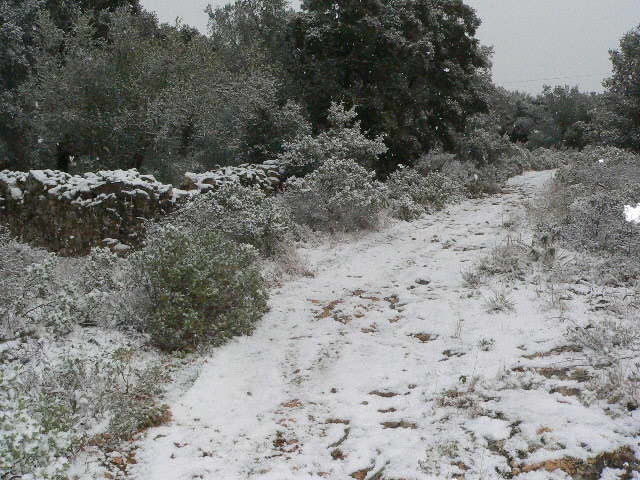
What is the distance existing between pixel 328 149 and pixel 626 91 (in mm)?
16059

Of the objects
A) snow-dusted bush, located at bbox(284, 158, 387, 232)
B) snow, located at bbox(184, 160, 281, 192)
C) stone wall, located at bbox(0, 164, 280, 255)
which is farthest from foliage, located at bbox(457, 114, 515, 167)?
stone wall, located at bbox(0, 164, 280, 255)

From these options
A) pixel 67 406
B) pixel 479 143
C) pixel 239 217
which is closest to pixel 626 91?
pixel 479 143

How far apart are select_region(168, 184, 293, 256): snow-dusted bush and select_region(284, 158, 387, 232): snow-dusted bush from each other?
1659 millimetres

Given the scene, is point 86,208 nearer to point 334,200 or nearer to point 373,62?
point 334,200

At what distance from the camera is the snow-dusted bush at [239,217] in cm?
874

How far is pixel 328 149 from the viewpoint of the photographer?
13.4 meters

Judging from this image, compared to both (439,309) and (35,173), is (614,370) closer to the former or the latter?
(439,309)

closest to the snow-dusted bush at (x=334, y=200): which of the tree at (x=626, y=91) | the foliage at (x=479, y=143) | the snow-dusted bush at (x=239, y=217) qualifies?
the snow-dusted bush at (x=239, y=217)

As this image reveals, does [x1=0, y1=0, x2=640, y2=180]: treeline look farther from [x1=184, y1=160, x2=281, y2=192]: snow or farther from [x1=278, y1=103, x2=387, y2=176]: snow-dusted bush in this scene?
[x1=184, y1=160, x2=281, y2=192]: snow

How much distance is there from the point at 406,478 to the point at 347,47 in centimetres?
1565

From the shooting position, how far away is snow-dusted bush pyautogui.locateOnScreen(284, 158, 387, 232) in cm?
1132

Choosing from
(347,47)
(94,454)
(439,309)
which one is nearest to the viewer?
(94,454)

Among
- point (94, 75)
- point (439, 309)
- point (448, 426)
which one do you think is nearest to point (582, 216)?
point (439, 309)

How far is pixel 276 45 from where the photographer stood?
1900cm
